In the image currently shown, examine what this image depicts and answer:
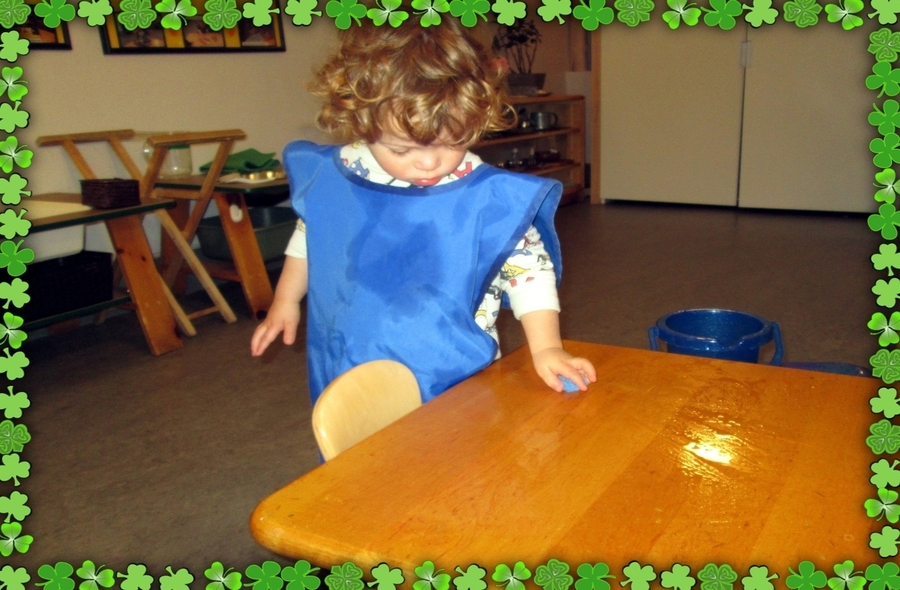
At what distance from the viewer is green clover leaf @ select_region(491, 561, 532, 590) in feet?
1.56

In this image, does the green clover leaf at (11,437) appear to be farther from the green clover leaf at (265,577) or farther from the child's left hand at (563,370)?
the child's left hand at (563,370)

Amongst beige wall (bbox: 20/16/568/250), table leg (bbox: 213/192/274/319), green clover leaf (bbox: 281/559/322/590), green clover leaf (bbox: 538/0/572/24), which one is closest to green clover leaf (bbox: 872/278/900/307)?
green clover leaf (bbox: 538/0/572/24)

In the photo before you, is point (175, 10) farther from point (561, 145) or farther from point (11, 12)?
point (561, 145)

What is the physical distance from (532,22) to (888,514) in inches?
204

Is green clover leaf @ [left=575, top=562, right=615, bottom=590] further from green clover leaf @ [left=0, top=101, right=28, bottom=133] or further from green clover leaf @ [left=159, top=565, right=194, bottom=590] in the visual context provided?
green clover leaf @ [left=0, top=101, right=28, bottom=133]

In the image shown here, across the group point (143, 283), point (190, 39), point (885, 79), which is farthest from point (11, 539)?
point (190, 39)

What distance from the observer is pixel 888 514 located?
1.72 ft

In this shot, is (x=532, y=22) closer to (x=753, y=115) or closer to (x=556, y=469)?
(x=753, y=115)

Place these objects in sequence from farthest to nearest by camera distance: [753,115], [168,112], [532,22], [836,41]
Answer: [532,22]
[753,115]
[836,41]
[168,112]

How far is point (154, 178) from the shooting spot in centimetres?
281

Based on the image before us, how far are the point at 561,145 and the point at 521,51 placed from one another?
75 centimetres

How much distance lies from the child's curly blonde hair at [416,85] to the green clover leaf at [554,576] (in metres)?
0.54

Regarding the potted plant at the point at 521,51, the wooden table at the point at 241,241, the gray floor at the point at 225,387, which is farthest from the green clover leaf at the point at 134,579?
the potted plant at the point at 521,51

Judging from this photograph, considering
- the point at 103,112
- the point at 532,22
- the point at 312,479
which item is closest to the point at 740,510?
the point at 312,479
